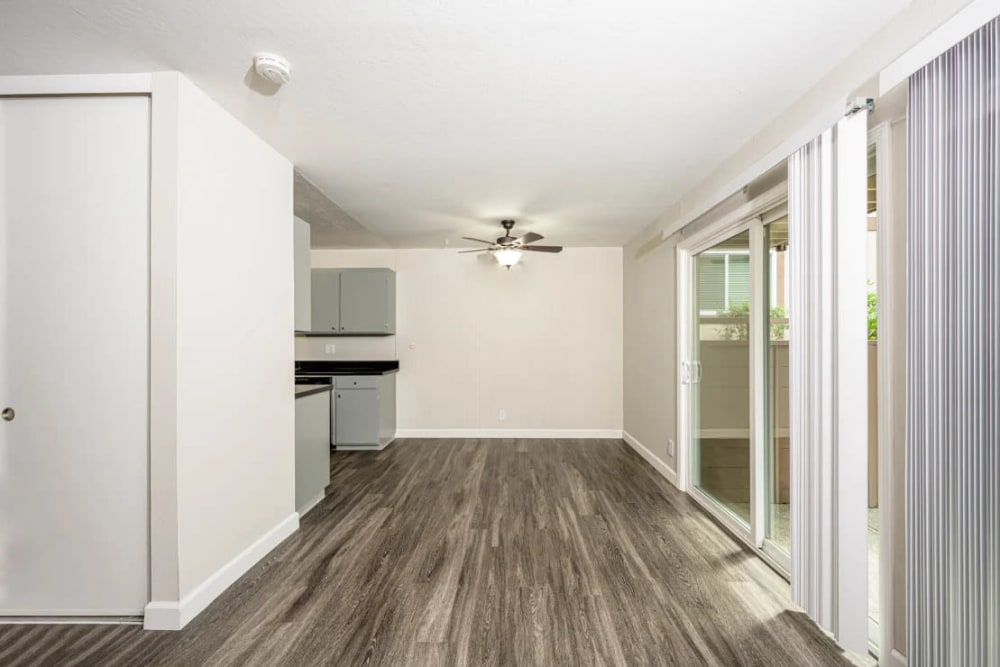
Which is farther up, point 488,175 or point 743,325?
point 488,175

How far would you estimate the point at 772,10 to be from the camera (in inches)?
60.4

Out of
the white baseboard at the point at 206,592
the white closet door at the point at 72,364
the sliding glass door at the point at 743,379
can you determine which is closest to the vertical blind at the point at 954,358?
the sliding glass door at the point at 743,379

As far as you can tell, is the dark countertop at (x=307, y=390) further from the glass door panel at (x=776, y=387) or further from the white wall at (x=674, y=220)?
the glass door panel at (x=776, y=387)

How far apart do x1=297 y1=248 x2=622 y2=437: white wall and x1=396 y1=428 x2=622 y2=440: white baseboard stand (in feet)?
0.06

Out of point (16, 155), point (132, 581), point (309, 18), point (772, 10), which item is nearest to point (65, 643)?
point (132, 581)

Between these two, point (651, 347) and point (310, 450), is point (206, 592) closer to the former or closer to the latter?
point (310, 450)

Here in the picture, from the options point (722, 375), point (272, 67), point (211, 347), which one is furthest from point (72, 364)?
point (722, 375)

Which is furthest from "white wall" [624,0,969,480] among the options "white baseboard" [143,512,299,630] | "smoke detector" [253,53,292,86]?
"white baseboard" [143,512,299,630]

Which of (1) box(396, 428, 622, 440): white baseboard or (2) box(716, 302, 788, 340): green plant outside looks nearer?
(2) box(716, 302, 788, 340): green plant outside

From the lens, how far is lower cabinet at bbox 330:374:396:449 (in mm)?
5031

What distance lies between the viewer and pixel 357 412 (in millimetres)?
5039

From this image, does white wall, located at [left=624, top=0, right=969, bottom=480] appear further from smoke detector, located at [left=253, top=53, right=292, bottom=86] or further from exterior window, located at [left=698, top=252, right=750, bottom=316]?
smoke detector, located at [left=253, top=53, right=292, bottom=86]

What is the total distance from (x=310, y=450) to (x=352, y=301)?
99.4 inches

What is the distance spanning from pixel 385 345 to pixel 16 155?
392 cm
